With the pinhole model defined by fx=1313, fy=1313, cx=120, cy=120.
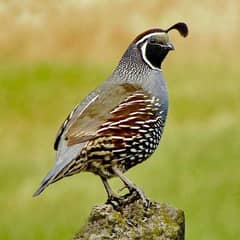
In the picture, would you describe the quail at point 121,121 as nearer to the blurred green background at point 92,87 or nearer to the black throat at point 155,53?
the black throat at point 155,53

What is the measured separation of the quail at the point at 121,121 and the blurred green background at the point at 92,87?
5604 millimetres

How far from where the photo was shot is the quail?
6.26 meters

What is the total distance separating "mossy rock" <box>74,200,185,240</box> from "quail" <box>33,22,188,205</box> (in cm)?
10

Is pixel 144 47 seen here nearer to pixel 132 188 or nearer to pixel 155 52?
pixel 155 52

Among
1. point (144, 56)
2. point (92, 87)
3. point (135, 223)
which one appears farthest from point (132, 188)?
point (92, 87)

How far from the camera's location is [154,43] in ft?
22.0

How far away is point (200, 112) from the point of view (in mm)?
17734

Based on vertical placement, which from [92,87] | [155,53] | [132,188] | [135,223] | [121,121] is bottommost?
[135,223]

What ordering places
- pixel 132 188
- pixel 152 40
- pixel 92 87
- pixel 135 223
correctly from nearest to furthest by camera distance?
pixel 135 223 → pixel 132 188 → pixel 152 40 → pixel 92 87

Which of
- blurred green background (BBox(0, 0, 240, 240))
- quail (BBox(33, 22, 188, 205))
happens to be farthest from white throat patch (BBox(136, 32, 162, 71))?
blurred green background (BBox(0, 0, 240, 240))

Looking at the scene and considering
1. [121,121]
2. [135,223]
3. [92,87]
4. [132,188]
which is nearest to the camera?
[135,223]

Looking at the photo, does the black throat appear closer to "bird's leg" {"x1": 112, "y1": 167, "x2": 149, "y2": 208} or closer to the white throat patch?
the white throat patch

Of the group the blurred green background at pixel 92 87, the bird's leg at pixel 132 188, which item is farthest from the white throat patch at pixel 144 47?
the blurred green background at pixel 92 87

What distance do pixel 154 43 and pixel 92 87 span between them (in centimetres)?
1221
